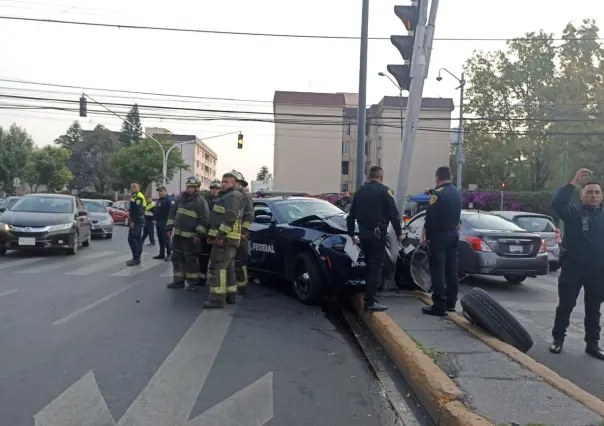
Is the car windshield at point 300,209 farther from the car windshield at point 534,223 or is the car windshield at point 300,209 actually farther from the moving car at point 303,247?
the car windshield at point 534,223

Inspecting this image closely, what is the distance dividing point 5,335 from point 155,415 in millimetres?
2907

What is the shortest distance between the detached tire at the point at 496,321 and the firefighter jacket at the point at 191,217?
446cm

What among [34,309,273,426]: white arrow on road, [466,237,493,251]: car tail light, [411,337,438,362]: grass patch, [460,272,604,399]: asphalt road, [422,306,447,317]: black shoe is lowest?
[460,272,604,399]: asphalt road

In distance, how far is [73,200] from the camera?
46.2 ft

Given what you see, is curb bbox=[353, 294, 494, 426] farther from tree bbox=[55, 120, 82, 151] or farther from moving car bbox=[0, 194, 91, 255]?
tree bbox=[55, 120, 82, 151]

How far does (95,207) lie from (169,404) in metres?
18.2

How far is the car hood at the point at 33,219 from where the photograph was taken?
1220 cm

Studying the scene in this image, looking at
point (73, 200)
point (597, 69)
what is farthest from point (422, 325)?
point (597, 69)

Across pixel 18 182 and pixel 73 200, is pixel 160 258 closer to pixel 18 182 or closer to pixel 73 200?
pixel 73 200

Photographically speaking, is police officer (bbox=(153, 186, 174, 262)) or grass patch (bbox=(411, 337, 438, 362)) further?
police officer (bbox=(153, 186, 174, 262))

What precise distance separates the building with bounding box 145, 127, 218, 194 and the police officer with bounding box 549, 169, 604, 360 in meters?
66.8

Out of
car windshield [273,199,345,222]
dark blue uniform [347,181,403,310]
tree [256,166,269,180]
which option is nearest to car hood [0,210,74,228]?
car windshield [273,199,345,222]

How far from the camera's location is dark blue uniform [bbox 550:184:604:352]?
533 centimetres

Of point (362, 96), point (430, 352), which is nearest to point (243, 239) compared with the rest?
point (430, 352)
